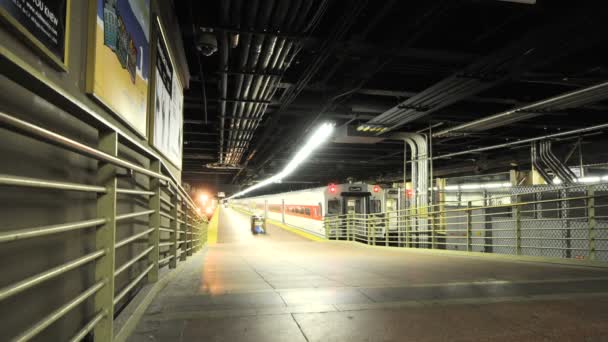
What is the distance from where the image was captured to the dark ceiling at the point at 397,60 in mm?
5633

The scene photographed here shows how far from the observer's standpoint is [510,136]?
14484mm

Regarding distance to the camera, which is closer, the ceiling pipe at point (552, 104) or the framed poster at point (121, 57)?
the framed poster at point (121, 57)

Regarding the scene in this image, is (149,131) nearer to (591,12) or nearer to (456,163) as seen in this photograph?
(591,12)

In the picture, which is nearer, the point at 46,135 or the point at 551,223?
the point at 46,135

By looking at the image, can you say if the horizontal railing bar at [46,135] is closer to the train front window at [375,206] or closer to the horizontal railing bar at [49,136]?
the horizontal railing bar at [49,136]

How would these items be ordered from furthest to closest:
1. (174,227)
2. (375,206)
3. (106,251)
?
1. (375,206)
2. (174,227)
3. (106,251)

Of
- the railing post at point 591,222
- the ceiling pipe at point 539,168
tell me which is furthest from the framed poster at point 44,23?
the ceiling pipe at point 539,168

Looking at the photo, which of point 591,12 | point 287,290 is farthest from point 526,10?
point 287,290

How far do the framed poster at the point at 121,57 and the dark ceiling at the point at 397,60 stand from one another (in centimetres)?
180

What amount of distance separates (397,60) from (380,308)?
5650 millimetres

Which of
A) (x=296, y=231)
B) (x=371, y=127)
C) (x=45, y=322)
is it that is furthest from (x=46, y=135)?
(x=296, y=231)

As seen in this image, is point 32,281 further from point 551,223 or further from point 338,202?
point 338,202

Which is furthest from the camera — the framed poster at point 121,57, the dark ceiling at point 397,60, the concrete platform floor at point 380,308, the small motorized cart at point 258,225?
the small motorized cart at point 258,225

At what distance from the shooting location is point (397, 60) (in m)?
7.77
